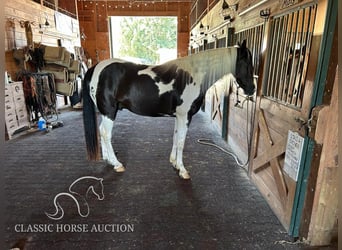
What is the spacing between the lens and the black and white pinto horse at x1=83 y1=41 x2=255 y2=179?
2.44 meters

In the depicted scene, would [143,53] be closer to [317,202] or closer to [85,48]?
[85,48]

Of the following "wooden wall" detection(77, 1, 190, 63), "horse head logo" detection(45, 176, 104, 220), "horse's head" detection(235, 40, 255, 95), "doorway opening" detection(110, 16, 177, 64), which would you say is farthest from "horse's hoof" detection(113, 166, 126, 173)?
"doorway opening" detection(110, 16, 177, 64)

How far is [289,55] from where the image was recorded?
74.4 inches

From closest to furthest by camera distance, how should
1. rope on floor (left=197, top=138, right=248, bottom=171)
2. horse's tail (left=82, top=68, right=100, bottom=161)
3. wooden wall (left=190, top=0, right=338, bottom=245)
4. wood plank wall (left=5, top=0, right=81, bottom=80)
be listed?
wooden wall (left=190, top=0, right=338, bottom=245)
horse's tail (left=82, top=68, right=100, bottom=161)
rope on floor (left=197, top=138, right=248, bottom=171)
wood plank wall (left=5, top=0, right=81, bottom=80)

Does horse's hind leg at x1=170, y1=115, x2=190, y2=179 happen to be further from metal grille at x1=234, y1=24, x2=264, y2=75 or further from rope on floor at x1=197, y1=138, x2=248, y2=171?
metal grille at x1=234, y1=24, x2=264, y2=75

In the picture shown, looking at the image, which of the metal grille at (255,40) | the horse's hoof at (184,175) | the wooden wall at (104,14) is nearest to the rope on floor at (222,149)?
the horse's hoof at (184,175)

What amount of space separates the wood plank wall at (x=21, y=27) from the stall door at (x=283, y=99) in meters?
4.21

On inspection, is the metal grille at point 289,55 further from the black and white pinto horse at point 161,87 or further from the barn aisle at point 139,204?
the barn aisle at point 139,204

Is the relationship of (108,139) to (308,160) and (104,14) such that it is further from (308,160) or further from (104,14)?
(104,14)

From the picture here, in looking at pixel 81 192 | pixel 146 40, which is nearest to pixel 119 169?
pixel 81 192

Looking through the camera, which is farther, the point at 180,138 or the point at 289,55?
the point at 180,138

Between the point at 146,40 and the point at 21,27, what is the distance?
7.73 meters

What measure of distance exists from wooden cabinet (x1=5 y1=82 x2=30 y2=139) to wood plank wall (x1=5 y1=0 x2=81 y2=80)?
24.2 inches

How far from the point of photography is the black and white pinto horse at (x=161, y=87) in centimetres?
244
